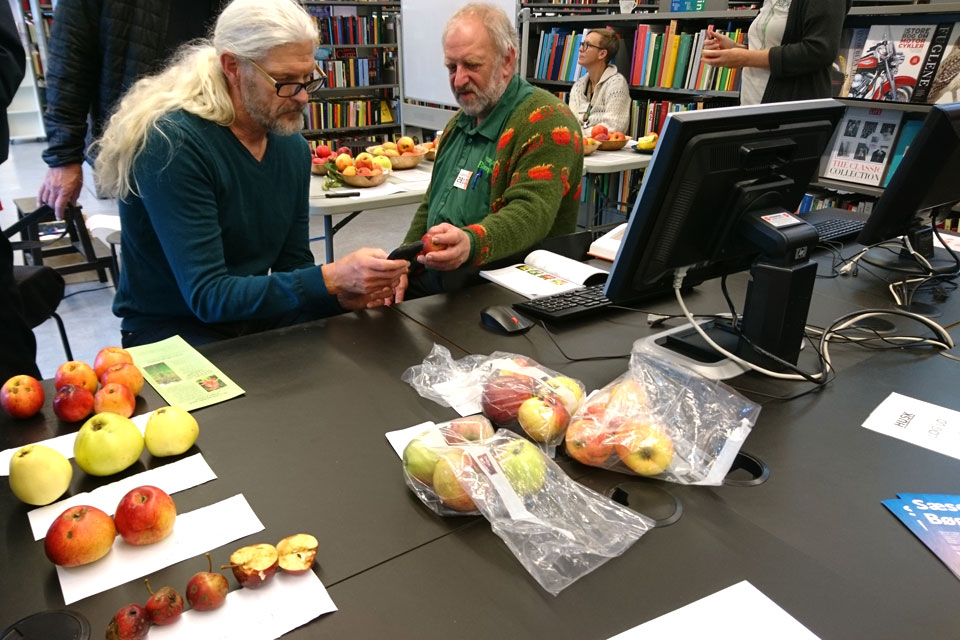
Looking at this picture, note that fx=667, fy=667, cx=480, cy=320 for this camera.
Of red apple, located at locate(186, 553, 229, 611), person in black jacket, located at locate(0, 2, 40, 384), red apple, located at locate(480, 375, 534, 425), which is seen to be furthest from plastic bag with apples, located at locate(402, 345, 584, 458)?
person in black jacket, located at locate(0, 2, 40, 384)

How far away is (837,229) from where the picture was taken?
82.7 inches

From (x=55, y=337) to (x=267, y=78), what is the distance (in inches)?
89.2

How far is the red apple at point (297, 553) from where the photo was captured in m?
0.72

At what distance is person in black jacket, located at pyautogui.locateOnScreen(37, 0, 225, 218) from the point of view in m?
2.25

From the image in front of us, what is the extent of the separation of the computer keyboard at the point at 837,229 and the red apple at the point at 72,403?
1.94 metres

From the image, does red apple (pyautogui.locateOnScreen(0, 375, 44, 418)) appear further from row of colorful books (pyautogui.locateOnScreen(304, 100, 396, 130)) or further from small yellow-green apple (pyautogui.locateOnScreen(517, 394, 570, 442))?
row of colorful books (pyautogui.locateOnScreen(304, 100, 396, 130))

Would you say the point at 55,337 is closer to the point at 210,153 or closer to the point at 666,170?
the point at 210,153

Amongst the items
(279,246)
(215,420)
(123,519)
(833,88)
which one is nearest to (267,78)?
(279,246)

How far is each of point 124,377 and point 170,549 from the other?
0.40m

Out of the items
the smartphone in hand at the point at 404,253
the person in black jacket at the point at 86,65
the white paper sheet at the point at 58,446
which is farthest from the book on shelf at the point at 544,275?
the person in black jacket at the point at 86,65

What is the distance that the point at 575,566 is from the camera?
2.48 ft

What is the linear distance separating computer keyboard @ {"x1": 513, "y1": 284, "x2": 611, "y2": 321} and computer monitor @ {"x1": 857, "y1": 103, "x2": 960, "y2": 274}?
689 mm

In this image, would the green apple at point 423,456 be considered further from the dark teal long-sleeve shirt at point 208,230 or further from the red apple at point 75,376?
the dark teal long-sleeve shirt at point 208,230

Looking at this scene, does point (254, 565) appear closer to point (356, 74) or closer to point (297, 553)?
point (297, 553)
